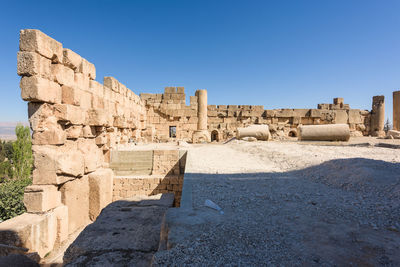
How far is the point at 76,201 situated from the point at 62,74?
114 inches

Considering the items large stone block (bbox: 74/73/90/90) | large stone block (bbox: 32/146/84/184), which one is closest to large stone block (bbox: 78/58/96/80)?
large stone block (bbox: 74/73/90/90)

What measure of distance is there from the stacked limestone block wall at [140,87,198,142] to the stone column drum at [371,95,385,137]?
15.8 metres

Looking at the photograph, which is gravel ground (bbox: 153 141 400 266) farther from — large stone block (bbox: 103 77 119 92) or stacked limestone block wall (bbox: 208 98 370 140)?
stacked limestone block wall (bbox: 208 98 370 140)

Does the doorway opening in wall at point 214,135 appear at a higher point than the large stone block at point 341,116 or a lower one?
lower

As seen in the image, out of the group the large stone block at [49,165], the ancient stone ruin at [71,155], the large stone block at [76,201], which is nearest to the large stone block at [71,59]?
the ancient stone ruin at [71,155]

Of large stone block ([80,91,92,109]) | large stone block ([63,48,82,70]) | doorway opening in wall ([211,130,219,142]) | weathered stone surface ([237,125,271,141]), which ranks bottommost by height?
doorway opening in wall ([211,130,219,142])

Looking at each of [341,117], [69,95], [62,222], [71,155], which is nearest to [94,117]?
[69,95]

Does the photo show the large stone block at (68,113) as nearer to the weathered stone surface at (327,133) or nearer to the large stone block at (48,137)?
the large stone block at (48,137)

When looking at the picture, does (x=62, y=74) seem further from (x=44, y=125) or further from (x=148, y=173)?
(x=148, y=173)

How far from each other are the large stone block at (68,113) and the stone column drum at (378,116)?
72.3ft

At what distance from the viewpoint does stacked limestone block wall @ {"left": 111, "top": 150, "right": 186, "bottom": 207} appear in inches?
259

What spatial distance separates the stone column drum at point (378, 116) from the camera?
17641 mm

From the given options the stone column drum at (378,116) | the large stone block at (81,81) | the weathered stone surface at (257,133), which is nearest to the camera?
the large stone block at (81,81)

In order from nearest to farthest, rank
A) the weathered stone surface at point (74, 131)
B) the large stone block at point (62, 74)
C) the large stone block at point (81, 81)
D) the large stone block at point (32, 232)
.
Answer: the large stone block at point (32, 232)
the large stone block at point (62, 74)
the weathered stone surface at point (74, 131)
the large stone block at point (81, 81)
